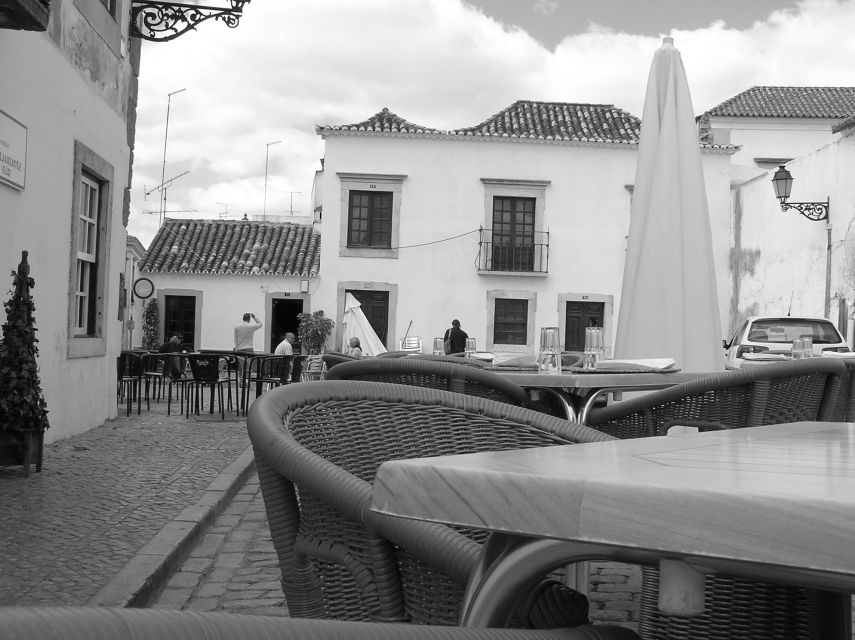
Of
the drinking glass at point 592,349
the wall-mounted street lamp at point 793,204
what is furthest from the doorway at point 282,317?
the drinking glass at point 592,349

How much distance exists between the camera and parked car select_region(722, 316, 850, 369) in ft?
44.9

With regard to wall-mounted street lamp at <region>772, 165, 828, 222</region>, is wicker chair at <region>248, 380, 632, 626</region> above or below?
below

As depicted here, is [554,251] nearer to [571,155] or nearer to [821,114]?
[571,155]

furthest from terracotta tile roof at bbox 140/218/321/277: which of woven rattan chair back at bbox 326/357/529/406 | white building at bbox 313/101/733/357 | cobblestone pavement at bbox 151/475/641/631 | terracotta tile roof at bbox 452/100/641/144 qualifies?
woven rattan chair back at bbox 326/357/529/406

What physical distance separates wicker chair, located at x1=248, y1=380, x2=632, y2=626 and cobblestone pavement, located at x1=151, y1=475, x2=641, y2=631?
1355mm

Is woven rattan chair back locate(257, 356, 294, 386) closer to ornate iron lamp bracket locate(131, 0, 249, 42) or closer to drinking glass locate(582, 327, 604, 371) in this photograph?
ornate iron lamp bracket locate(131, 0, 249, 42)

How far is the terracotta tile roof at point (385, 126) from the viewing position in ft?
86.5

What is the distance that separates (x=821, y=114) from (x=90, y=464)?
2825 cm

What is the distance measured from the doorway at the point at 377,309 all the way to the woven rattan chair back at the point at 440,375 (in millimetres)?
22488

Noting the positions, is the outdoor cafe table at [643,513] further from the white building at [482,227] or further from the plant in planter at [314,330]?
the white building at [482,227]

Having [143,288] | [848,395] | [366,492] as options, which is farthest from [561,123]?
[366,492]

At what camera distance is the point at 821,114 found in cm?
3047

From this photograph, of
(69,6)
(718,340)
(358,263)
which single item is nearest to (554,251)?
(358,263)

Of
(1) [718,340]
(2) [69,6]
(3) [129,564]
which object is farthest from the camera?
(2) [69,6]
